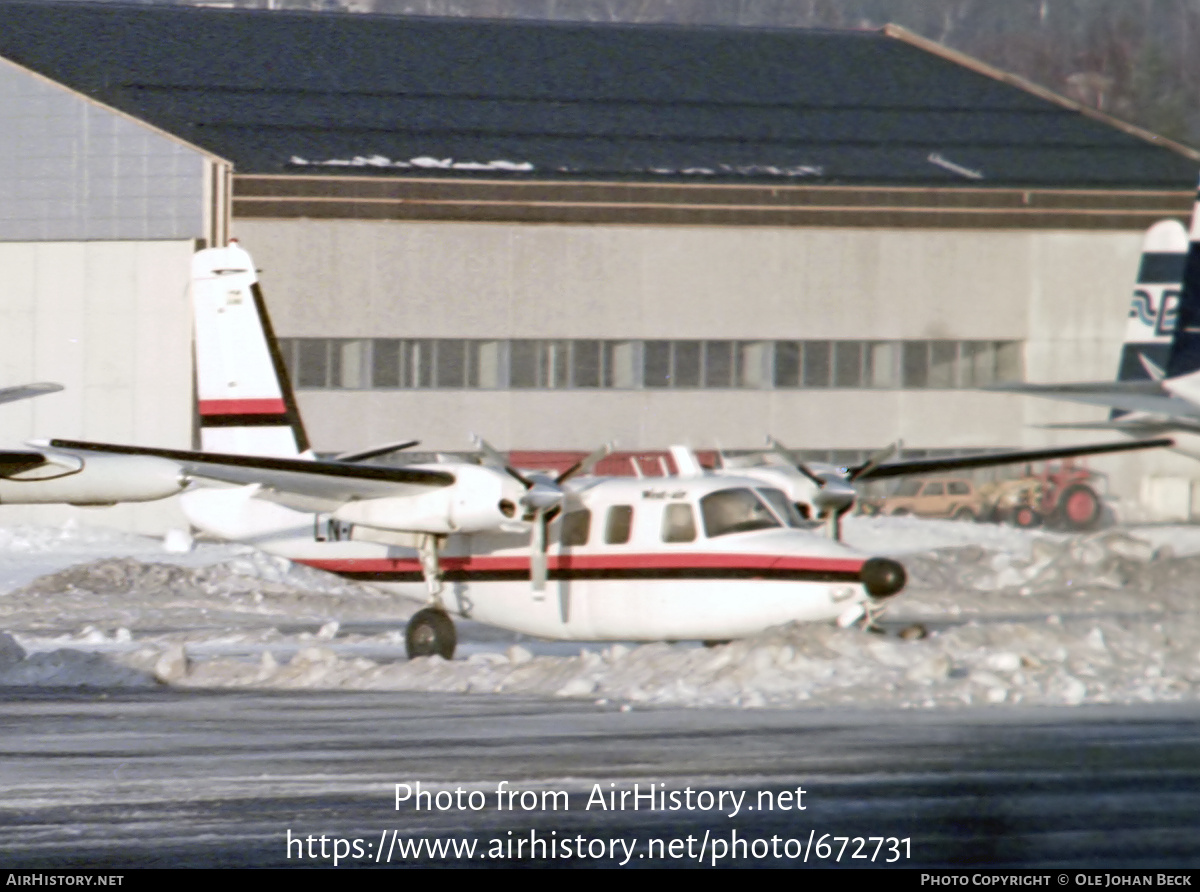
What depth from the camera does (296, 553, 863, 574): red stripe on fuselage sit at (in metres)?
18.0

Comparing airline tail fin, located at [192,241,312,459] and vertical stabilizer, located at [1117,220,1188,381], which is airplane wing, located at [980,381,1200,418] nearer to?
airline tail fin, located at [192,241,312,459]

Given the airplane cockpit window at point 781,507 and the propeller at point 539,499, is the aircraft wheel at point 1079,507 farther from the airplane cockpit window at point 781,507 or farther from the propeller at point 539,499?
the propeller at point 539,499

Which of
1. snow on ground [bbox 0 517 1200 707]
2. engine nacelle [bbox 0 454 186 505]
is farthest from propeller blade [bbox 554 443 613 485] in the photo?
engine nacelle [bbox 0 454 186 505]

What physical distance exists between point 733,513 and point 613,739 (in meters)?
5.15

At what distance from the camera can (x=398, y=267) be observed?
44.8m

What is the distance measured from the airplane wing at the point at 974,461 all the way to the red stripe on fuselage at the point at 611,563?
10.0 ft

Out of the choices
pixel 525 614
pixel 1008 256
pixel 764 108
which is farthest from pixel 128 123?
pixel 525 614

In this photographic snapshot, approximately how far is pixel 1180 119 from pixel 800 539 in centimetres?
7392

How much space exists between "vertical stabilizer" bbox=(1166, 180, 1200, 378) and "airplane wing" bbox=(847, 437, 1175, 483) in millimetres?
1011

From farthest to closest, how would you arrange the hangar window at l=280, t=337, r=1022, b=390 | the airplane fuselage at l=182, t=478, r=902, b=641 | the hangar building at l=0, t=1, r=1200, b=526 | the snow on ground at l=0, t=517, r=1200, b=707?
the hangar window at l=280, t=337, r=1022, b=390, the hangar building at l=0, t=1, r=1200, b=526, the airplane fuselage at l=182, t=478, r=902, b=641, the snow on ground at l=0, t=517, r=1200, b=707

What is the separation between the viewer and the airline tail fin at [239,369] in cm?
2208

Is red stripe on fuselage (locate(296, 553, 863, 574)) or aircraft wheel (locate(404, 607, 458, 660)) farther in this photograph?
aircraft wheel (locate(404, 607, 458, 660))

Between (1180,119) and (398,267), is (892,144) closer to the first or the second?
(398,267)

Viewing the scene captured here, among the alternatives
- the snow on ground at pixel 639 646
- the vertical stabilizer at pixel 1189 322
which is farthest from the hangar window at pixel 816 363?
the vertical stabilizer at pixel 1189 322
